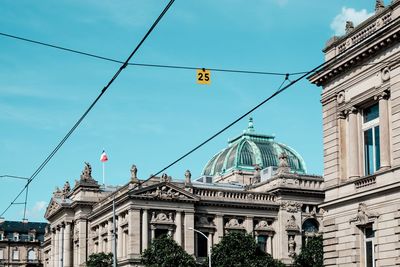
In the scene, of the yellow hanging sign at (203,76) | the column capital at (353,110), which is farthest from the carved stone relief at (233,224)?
the yellow hanging sign at (203,76)

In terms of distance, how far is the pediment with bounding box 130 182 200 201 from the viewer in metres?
81.2

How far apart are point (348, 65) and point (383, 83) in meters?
2.74

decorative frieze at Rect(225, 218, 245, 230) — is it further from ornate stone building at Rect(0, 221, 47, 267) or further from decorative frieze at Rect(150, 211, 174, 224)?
ornate stone building at Rect(0, 221, 47, 267)

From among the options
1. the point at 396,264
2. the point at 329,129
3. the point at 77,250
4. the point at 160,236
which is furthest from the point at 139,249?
the point at 396,264

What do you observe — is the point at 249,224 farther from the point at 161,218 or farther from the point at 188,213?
the point at 161,218

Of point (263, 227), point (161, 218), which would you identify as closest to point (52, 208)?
point (161, 218)

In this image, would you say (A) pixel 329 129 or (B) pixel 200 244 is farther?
(B) pixel 200 244

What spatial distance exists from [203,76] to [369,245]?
1258 centimetres

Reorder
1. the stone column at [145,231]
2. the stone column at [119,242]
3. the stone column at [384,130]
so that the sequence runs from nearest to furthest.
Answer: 1. the stone column at [384,130]
2. the stone column at [145,231]
3. the stone column at [119,242]

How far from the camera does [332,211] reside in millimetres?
36188

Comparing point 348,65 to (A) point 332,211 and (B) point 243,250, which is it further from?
(B) point 243,250

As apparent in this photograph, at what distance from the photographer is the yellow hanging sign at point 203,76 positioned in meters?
25.7

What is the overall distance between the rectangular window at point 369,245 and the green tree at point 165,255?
39599mm

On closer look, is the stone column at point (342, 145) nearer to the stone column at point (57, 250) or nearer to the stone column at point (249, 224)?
the stone column at point (249, 224)
